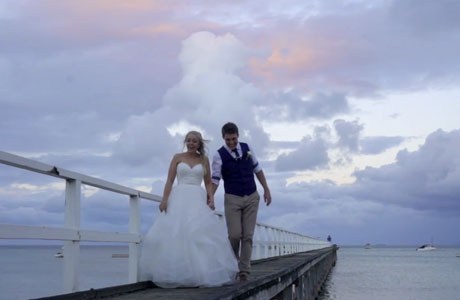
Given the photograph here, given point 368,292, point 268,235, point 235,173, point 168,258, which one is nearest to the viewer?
point 168,258

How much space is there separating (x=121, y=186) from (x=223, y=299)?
1620 millimetres

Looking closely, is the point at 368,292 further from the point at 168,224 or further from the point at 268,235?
the point at 168,224

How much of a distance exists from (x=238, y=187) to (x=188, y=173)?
828 millimetres

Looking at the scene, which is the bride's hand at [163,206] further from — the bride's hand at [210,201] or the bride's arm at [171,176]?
the bride's hand at [210,201]

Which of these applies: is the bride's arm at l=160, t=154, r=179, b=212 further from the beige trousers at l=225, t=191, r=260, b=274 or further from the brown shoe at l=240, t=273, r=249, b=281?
the brown shoe at l=240, t=273, r=249, b=281

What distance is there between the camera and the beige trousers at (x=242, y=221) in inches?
313

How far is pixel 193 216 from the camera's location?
23.3 feet

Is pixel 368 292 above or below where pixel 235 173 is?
below

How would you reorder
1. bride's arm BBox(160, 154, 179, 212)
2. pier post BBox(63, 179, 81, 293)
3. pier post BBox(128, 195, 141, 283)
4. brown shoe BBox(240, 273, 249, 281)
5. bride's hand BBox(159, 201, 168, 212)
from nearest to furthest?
pier post BBox(63, 179, 81, 293) < pier post BBox(128, 195, 141, 283) < bride's hand BBox(159, 201, 168, 212) < bride's arm BBox(160, 154, 179, 212) < brown shoe BBox(240, 273, 249, 281)

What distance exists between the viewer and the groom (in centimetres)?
793

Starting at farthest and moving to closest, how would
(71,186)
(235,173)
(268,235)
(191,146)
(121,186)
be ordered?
1. (268,235)
2. (235,173)
3. (191,146)
4. (121,186)
5. (71,186)

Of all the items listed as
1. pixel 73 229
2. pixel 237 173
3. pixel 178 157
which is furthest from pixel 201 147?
pixel 73 229

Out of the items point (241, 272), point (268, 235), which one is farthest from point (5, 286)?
point (241, 272)

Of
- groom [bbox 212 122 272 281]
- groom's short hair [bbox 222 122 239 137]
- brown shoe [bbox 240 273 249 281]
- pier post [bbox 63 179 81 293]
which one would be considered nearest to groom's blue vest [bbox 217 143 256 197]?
groom [bbox 212 122 272 281]
